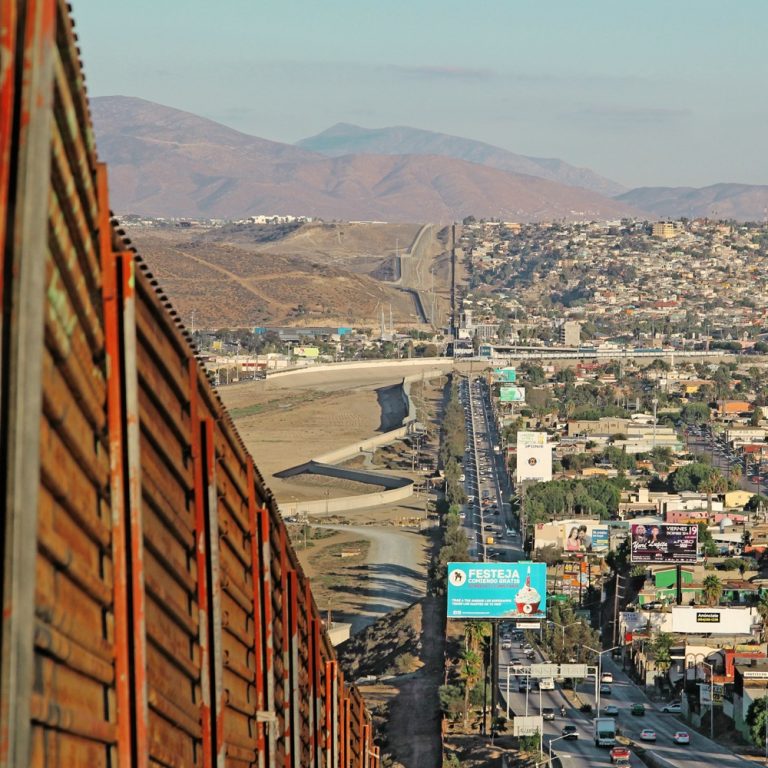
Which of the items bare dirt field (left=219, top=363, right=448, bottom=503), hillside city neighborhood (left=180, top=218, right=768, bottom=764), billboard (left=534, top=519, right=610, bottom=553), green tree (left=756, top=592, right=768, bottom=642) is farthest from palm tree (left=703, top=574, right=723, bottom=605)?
bare dirt field (left=219, top=363, right=448, bottom=503)

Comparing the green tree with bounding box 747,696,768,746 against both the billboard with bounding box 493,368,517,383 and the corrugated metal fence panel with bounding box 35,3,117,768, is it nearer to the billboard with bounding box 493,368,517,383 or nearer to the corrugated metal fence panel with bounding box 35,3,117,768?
the corrugated metal fence panel with bounding box 35,3,117,768

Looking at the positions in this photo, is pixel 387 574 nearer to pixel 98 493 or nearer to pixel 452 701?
pixel 452 701

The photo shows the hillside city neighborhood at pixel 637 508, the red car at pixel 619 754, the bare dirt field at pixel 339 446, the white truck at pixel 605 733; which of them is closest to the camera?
the red car at pixel 619 754

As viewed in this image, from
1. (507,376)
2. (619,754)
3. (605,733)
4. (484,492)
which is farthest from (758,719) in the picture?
(507,376)

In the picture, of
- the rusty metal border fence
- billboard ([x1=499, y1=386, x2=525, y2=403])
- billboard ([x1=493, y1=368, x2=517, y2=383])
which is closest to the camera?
the rusty metal border fence

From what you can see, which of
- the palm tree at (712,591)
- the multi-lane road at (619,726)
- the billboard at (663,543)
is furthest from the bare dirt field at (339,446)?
the palm tree at (712,591)

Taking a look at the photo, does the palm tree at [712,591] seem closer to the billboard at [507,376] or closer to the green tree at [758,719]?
the green tree at [758,719]

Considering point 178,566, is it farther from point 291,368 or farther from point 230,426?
point 291,368
